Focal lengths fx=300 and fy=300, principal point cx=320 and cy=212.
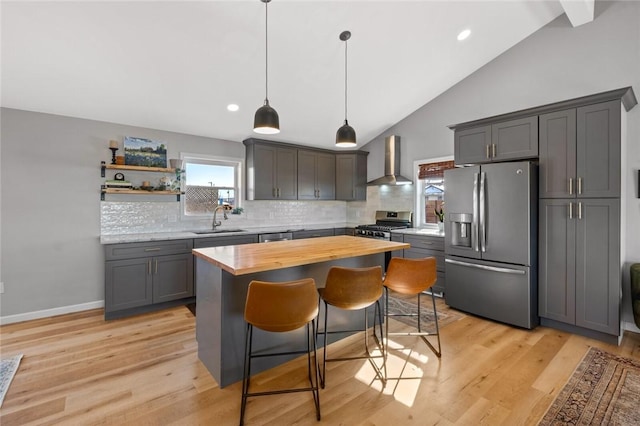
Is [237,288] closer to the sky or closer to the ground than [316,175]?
closer to the ground

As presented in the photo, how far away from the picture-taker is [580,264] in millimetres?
2988

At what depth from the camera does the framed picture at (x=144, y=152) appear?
3.96 meters

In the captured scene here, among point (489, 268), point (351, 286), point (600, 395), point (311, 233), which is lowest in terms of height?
point (600, 395)

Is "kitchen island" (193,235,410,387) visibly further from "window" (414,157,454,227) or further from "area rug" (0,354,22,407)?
"window" (414,157,454,227)

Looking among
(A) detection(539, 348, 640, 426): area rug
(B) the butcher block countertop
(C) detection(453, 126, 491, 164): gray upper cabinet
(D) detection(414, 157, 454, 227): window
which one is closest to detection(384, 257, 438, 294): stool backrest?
(B) the butcher block countertop

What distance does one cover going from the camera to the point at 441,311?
12.3 feet

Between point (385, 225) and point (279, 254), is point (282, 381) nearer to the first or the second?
point (279, 254)

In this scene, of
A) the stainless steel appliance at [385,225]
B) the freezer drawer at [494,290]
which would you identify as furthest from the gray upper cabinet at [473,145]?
the stainless steel appliance at [385,225]

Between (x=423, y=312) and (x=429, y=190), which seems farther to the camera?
(x=429, y=190)

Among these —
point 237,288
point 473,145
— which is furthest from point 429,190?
point 237,288

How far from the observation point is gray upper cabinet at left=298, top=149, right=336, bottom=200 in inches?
215

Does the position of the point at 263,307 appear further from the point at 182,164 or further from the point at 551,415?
the point at 182,164

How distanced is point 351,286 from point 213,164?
139 inches

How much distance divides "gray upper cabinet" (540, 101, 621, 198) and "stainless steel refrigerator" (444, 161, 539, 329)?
0.59 feet
